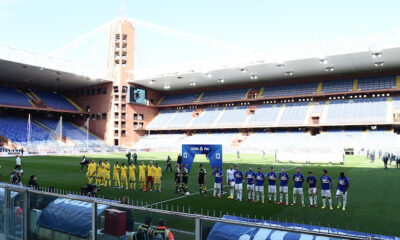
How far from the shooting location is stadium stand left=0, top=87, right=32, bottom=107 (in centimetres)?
5666

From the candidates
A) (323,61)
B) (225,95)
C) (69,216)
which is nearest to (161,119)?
(225,95)

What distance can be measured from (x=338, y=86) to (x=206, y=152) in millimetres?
48449

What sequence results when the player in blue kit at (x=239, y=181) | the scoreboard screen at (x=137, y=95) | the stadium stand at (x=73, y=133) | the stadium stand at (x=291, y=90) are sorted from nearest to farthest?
the player in blue kit at (x=239, y=181)
the stadium stand at (x=291, y=90)
the stadium stand at (x=73, y=133)
the scoreboard screen at (x=137, y=95)

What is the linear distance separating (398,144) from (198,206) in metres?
43.3

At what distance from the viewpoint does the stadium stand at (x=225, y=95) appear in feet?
223

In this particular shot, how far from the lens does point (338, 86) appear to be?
57625mm

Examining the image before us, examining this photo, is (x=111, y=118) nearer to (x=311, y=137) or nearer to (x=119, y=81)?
(x=119, y=81)

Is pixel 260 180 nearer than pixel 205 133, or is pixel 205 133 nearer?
pixel 260 180

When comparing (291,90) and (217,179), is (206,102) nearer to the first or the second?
(291,90)

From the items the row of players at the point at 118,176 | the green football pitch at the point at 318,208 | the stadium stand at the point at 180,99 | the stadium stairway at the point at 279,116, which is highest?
the stadium stand at the point at 180,99

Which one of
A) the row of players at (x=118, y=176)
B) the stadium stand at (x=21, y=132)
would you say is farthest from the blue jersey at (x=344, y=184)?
the stadium stand at (x=21, y=132)

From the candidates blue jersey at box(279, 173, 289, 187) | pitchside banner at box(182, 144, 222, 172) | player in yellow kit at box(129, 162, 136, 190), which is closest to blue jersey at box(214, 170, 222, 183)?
pitchside banner at box(182, 144, 222, 172)

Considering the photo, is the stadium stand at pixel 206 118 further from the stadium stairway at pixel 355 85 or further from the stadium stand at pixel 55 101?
the stadium stand at pixel 55 101

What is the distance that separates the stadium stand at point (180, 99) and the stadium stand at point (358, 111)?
3149 centimetres
